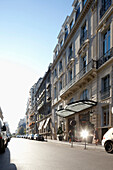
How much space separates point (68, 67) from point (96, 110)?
476 inches

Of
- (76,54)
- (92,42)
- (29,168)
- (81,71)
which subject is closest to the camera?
(29,168)

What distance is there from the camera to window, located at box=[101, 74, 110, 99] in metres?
18.9

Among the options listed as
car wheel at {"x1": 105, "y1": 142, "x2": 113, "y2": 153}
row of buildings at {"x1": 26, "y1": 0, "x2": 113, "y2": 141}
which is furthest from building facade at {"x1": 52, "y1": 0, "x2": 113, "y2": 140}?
car wheel at {"x1": 105, "y1": 142, "x2": 113, "y2": 153}

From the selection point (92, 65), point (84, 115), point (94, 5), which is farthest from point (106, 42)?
point (84, 115)

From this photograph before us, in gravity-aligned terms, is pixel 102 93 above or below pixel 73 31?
below

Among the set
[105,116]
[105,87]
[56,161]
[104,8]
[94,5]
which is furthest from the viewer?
[94,5]

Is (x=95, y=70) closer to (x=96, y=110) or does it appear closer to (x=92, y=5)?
(x=96, y=110)

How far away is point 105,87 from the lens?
19.7m

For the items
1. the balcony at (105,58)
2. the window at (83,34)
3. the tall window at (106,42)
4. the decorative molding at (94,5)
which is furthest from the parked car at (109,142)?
the window at (83,34)

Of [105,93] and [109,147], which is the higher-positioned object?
[105,93]

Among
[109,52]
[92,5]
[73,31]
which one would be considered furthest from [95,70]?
[73,31]

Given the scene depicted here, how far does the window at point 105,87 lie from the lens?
61.9 ft

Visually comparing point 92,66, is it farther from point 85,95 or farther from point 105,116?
point 105,116

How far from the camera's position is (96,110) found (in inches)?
815
